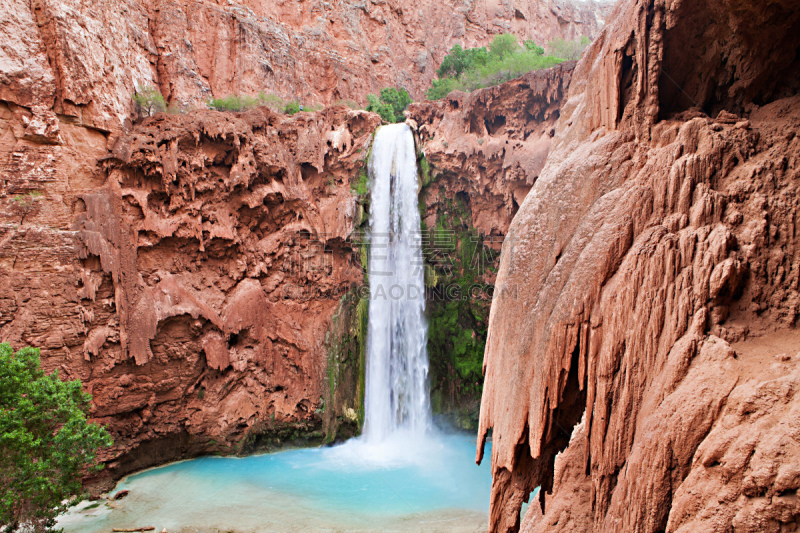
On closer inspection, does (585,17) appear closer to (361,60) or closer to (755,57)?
(361,60)

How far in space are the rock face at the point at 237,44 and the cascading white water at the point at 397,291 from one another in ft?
24.8

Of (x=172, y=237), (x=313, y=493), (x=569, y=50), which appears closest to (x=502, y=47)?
(x=569, y=50)

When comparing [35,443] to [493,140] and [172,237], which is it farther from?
[493,140]

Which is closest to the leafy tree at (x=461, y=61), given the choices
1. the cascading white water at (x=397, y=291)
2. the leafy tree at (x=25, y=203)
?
the cascading white water at (x=397, y=291)

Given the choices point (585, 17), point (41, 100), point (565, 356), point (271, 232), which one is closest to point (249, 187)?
point (271, 232)

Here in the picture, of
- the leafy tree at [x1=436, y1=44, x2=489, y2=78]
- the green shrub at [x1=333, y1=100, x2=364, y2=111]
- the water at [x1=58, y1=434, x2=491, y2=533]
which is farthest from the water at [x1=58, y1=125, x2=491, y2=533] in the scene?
the leafy tree at [x1=436, y1=44, x2=489, y2=78]

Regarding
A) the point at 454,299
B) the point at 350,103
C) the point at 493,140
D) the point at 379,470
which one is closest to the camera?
the point at 379,470

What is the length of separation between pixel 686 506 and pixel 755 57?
3501mm

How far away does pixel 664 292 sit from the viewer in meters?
3.39

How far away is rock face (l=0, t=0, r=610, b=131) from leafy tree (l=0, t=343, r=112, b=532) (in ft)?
20.8

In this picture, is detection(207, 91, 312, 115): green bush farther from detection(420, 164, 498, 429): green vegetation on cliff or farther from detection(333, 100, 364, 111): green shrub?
detection(420, 164, 498, 429): green vegetation on cliff

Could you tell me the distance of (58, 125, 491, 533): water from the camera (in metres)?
9.76

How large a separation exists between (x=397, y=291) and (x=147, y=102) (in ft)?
29.8

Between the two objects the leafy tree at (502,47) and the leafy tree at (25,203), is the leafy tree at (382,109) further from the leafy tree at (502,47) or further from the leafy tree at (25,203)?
the leafy tree at (25,203)
